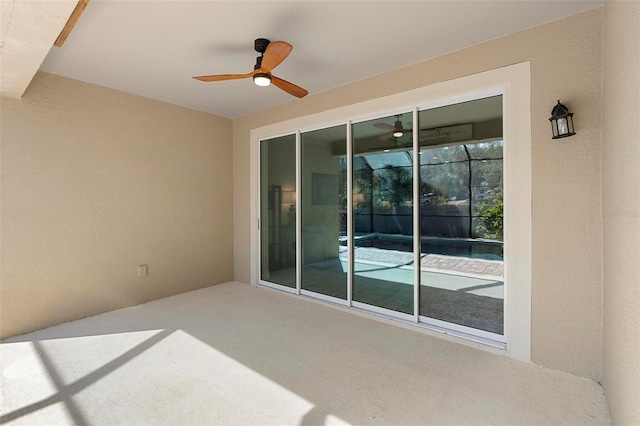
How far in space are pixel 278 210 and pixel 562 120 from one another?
329 cm

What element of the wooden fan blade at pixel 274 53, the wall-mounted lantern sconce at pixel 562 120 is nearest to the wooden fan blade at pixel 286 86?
the wooden fan blade at pixel 274 53

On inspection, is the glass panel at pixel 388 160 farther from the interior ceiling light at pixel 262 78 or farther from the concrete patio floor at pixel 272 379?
the concrete patio floor at pixel 272 379

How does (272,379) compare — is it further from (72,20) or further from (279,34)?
(72,20)

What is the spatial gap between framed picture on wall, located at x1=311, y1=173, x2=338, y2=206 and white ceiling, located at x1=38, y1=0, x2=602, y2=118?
1129mm

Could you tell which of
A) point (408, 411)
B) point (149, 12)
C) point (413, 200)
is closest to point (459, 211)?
point (413, 200)

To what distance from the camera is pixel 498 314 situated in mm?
2646

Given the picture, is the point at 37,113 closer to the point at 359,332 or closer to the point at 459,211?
the point at 359,332

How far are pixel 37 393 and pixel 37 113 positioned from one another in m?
2.62

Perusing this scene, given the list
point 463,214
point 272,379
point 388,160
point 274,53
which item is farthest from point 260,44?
point 272,379

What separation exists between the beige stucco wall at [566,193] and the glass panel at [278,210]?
264 centimetres

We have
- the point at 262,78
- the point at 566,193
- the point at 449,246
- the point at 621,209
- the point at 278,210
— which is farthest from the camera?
the point at 278,210

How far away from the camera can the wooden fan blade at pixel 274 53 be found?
7.06 feet

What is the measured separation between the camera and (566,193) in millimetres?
2205

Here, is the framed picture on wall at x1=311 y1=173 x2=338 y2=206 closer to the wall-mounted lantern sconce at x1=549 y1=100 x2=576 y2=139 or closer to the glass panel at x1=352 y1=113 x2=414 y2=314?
the glass panel at x1=352 y1=113 x2=414 y2=314
